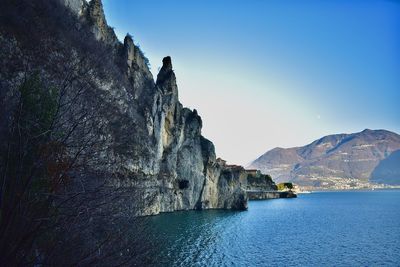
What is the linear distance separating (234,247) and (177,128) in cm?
5580

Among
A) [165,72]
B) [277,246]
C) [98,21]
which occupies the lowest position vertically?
[277,246]

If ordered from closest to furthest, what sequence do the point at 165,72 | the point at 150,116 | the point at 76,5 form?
the point at 76,5, the point at 150,116, the point at 165,72

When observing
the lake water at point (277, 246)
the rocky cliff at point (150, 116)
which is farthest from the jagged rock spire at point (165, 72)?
the lake water at point (277, 246)

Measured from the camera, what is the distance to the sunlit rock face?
68938 millimetres

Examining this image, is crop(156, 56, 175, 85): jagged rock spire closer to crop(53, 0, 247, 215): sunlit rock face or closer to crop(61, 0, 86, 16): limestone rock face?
crop(53, 0, 247, 215): sunlit rock face

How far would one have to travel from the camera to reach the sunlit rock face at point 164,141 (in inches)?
2714

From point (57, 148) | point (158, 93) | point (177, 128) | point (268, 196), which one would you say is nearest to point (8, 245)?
point (57, 148)

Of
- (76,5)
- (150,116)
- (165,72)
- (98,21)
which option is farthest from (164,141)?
(76,5)

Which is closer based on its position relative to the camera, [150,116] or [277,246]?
[277,246]

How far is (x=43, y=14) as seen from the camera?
42.8 meters

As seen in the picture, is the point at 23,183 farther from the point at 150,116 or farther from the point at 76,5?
the point at 150,116

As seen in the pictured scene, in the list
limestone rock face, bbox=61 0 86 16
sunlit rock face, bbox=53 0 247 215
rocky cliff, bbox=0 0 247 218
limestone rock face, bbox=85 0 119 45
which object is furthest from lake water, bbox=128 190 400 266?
limestone rock face, bbox=85 0 119 45

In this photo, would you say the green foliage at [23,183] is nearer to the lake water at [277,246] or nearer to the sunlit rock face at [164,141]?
the lake water at [277,246]

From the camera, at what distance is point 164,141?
86.9 m
